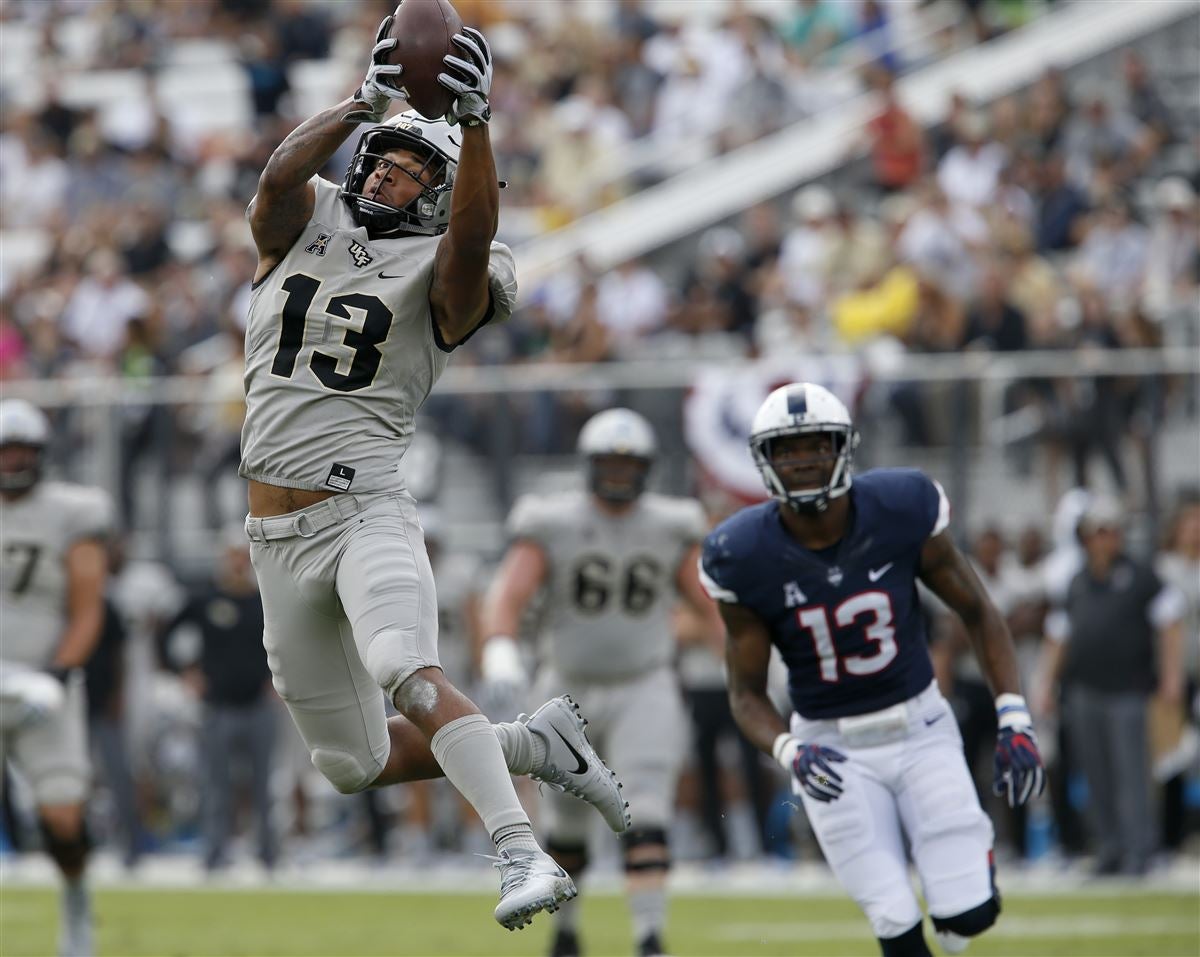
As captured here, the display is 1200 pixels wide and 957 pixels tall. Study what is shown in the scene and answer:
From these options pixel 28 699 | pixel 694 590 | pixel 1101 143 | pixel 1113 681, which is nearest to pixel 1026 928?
pixel 1113 681

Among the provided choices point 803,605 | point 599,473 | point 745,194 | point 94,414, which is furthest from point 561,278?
point 803,605

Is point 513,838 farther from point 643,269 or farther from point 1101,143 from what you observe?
point 1101,143

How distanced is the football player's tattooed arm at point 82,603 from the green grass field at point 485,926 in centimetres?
140

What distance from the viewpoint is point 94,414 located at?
13.7 meters

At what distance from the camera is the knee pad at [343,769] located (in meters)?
6.21

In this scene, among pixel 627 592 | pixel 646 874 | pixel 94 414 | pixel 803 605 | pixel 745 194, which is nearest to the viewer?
pixel 803 605

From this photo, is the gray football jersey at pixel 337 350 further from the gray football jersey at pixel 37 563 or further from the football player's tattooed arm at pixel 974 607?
the gray football jersey at pixel 37 563

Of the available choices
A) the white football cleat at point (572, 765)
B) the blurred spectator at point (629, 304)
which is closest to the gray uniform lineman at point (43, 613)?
the white football cleat at point (572, 765)

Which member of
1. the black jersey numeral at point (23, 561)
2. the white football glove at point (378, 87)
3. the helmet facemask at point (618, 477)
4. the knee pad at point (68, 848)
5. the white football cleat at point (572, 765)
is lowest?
the knee pad at point (68, 848)

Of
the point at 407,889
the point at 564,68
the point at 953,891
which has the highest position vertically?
the point at 564,68

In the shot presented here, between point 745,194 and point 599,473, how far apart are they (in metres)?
7.11

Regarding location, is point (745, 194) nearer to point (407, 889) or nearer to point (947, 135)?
point (947, 135)

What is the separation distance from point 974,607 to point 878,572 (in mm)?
310

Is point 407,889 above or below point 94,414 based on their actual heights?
below
